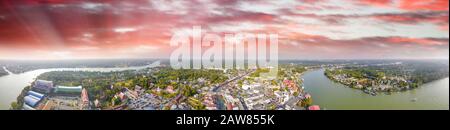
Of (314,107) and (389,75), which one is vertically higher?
(389,75)

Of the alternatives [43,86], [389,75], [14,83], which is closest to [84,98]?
[43,86]

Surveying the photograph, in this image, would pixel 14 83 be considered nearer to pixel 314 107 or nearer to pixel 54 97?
pixel 54 97

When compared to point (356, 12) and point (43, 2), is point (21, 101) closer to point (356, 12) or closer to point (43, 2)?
point (43, 2)

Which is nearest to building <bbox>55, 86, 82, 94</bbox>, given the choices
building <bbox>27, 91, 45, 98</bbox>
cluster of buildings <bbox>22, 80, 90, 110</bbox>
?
cluster of buildings <bbox>22, 80, 90, 110</bbox>

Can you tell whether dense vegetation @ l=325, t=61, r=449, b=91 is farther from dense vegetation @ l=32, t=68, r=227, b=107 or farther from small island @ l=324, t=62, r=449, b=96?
dense vegetation @ l=32, t=68, r=227, b=107

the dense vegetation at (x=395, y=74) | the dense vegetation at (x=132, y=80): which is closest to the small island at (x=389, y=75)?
the dense vegetation at (x=395, y=74)

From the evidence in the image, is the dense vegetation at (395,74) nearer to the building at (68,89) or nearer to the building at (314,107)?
the building at (314,107)
